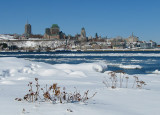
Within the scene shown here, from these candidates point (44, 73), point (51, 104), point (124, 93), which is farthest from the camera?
point (44, 73)

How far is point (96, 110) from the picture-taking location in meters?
4.73

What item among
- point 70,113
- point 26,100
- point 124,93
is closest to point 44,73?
point 124,93

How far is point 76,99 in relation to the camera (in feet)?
18.4

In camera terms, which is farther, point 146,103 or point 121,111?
point 146,103

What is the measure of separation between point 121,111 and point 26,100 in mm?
2041

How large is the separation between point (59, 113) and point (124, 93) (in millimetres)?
3075

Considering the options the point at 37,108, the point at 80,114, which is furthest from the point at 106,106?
the point at 37,108

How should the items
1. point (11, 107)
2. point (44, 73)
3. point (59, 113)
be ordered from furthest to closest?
point (44, 73) → point (11, 107) → point (59, 113)

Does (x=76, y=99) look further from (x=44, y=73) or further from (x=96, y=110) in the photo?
(x=44, y=73)

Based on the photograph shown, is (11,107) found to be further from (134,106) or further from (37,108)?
(134,106)

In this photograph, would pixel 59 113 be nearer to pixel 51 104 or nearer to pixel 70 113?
pixel 70 113

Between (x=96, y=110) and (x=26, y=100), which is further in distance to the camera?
(x=26, y=100)

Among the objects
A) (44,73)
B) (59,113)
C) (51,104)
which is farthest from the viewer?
(44,73)

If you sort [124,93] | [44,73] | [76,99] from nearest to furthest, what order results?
[76,99] → [124,93] → [44,73]
